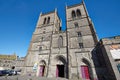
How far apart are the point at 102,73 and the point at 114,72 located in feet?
10.7

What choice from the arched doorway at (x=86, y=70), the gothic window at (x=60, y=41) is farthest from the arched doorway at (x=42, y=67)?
the arched doorway at (x=86, y=70)

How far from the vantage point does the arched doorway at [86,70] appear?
1535 centimetres

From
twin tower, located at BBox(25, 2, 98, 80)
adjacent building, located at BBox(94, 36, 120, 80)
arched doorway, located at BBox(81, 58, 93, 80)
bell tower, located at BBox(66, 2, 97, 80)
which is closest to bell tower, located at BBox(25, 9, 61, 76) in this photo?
twin tower, located at BBox(25, 2, 98, 80)

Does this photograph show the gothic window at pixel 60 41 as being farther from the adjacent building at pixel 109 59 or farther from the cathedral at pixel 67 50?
the adjacent building at pixel 109 59

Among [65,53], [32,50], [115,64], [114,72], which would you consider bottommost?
[114,72]

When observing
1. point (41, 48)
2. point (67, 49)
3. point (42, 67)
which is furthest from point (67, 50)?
point (42, 67)

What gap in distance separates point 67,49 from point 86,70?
6412 millimetres

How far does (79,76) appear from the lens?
15477 mm

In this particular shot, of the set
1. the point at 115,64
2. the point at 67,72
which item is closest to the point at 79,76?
the point at 67,72

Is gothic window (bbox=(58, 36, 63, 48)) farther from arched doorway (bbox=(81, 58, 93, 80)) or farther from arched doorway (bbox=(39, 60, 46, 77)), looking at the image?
arched doorway (bbox=(81, 58, 93, 80))

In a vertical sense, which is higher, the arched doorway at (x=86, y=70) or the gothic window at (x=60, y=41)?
the gothic window at (x=60, y=41)

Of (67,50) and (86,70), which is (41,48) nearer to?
(67,50)

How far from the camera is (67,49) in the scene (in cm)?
1862

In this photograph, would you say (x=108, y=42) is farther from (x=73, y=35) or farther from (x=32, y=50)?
(x=32, y=50)
